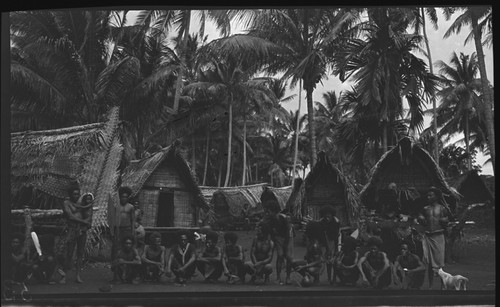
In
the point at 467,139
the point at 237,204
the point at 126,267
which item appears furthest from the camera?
the point at 467,139

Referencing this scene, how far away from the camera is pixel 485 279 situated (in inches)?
394

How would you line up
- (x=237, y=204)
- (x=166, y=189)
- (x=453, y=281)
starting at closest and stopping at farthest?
(x=453, y=281) < (x=237, y=204) < (x=166, y=189)

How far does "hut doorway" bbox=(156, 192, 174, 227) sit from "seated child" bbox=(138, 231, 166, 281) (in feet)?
1.04

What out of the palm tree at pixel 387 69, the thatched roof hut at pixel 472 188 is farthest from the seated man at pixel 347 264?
the thatched roof hut at pixel 472 188

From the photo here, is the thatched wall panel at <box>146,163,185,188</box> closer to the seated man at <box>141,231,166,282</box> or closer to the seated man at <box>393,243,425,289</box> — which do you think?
the seated man at <box>141,231,166,282</box>

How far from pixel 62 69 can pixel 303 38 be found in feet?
12.7

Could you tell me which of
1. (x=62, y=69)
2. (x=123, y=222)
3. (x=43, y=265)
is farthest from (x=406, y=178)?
(x=62, y=69)

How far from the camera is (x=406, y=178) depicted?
10.4 m

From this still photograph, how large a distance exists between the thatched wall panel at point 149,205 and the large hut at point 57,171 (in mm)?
506

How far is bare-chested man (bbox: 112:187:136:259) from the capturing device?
10.0m

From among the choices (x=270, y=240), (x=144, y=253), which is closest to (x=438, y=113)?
(x=270, y=240)

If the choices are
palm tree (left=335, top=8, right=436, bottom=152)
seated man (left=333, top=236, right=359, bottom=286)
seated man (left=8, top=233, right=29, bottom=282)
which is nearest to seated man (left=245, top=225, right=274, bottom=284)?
seated man (left=333, top=236, right=359, bottom=286)

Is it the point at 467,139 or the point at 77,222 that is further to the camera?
the point at 467,139

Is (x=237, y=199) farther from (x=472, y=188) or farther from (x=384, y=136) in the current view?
(x=472, y=188)
